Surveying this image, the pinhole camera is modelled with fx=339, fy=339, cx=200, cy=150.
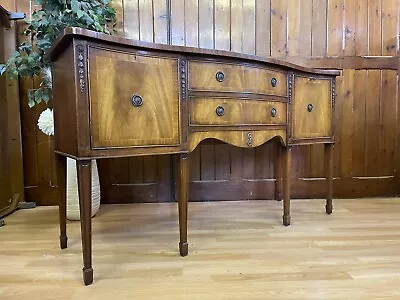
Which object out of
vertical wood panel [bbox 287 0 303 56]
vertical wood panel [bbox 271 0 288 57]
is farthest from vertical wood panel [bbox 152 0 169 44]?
vertical wood panel [bbox 287 0 303 56]

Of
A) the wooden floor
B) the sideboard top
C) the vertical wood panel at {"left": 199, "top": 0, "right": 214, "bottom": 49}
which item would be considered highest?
the vertical wood panel at {"left": 199, "top": 0, "right": 214, "bottom": 49}

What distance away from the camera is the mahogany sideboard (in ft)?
3.66

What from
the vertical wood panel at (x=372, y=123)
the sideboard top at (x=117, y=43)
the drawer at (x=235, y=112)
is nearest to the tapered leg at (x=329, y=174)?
the drawer at (x=235, y=112)

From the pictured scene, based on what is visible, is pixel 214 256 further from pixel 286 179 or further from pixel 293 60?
pixel 293 60

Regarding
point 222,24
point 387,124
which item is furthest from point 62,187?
point 387,124

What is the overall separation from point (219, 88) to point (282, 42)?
111 centimetres

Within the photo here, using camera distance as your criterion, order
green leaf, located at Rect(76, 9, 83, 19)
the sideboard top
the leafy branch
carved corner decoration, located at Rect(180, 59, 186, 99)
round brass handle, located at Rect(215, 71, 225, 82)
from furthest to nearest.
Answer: the leafy branch → green leaf, located at Rect(76, 9, 83, 19) → round brass handle, located at Rect(215, 71, 225, 82) → carved corner decoration, located at Rect(180, 59, 186, 99) → the sideboard top

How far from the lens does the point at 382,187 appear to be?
2416mm

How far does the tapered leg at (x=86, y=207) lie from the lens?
1121 millimetres

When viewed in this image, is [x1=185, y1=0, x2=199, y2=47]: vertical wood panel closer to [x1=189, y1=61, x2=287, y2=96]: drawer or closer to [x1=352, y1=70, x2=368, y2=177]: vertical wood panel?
[x1=189, y1=61, x2=287, y2=96]: drawer

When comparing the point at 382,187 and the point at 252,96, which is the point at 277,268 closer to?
the point at 252,96

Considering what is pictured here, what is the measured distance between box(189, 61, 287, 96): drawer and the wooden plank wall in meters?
0.74

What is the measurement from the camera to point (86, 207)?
1.13 m

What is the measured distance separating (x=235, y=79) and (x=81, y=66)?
67cm
